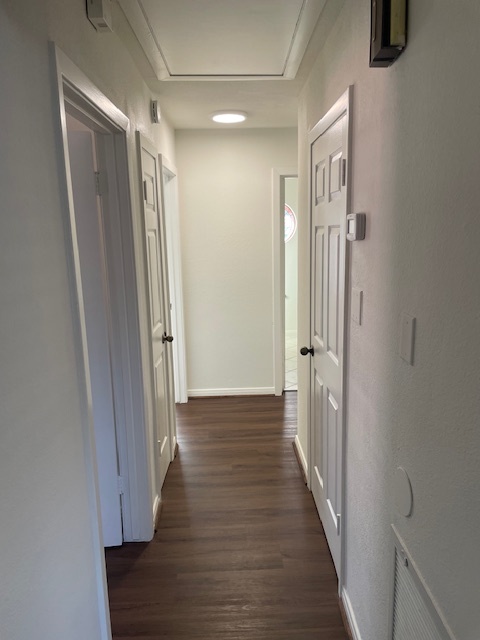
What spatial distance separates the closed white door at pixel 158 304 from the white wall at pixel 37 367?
107cm

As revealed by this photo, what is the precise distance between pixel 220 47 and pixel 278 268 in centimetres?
218

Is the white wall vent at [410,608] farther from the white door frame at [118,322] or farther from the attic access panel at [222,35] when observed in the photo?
the attic access panel at [222,35]

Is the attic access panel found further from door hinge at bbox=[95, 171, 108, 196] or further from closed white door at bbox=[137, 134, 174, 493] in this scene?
door hinge at bbox=[95, 171, 108, 196]

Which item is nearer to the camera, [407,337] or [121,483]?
[407,337]

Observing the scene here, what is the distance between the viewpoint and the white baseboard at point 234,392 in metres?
4.19

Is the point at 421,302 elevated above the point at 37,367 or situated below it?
above

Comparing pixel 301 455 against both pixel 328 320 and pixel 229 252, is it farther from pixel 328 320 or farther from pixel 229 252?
pixel 229 252

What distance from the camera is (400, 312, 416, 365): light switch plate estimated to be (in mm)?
1070

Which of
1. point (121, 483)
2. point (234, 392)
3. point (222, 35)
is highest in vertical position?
point (222, 35)

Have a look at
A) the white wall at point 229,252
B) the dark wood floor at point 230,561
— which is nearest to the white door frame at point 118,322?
the dark wood floor at point 230,561

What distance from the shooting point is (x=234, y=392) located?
421cm

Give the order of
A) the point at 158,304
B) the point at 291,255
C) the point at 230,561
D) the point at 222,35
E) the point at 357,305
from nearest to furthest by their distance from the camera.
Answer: the point at 357,305 < the point at 222,35 < the point at 230,561 < the point at 158,304 < the point at 291,255

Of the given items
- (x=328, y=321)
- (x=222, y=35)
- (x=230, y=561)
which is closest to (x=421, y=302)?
(x=328, y=321)

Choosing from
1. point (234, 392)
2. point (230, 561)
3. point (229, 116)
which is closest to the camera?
point (230, 561)
